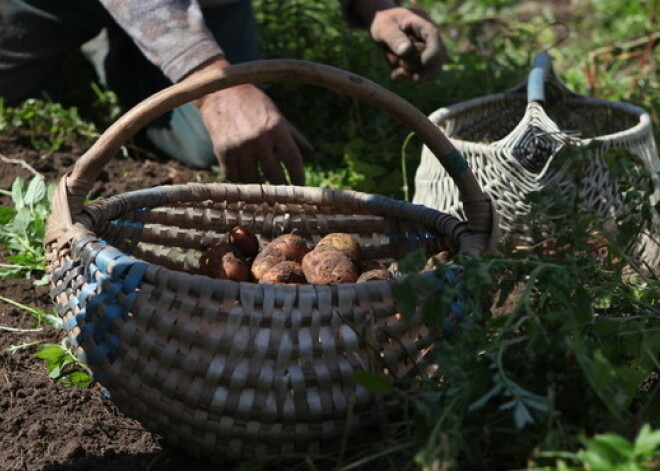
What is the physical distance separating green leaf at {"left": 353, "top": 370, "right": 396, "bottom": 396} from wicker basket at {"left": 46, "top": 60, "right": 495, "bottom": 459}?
45mm

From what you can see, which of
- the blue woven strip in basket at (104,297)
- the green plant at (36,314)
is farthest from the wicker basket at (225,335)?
the green plant at (36,314)

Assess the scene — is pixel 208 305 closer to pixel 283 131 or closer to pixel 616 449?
pixel 616 449

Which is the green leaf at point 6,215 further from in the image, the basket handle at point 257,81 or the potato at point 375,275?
the potato at point 375,275

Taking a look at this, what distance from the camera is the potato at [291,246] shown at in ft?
6.44

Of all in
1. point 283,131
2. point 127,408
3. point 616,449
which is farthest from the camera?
point 283,131

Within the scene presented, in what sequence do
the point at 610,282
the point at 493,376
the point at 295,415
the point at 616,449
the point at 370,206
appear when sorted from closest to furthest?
1. the point at 616,449
2. the point at 493,376
3. the point at 295,415
4. the point at 610,282
5. the point at 370,206

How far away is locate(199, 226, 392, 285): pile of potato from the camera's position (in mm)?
1849

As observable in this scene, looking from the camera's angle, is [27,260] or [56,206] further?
[27,260]

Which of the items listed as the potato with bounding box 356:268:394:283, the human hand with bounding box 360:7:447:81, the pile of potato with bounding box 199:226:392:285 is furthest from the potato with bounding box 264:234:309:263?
the human hand with bounding box 360:7:447:81

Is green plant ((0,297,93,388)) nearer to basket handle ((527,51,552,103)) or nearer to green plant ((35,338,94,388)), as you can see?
green plant ((35,338,94,388))

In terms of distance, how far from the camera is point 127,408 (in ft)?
5.31

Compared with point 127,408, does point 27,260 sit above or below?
below

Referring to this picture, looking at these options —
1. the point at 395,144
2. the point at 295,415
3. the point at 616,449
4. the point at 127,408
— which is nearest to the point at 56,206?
the point at 127,408

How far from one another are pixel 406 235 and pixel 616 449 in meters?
0.95
